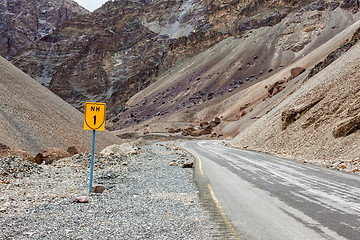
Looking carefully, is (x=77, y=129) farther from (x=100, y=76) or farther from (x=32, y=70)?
(x=32, y=70)

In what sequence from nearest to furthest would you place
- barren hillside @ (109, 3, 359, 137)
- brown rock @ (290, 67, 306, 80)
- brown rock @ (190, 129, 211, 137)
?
brown rock @ (290, 67, 306, 80) < brown rock @ (190, 129, 211, 137) < barren hillside @ (109, 3, 359, 137)

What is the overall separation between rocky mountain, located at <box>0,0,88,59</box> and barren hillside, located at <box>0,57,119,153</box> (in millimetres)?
177588

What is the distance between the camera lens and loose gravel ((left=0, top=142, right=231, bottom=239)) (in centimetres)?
378

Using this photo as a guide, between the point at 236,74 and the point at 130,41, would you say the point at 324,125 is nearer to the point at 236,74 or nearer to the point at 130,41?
the point at 236,74

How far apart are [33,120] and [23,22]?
21099 centimetres

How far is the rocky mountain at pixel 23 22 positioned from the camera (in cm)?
17000

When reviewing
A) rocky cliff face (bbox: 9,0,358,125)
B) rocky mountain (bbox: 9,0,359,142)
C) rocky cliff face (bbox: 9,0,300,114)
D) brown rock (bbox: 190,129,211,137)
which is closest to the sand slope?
rocky mountain (bbox: 9,0,359,142)

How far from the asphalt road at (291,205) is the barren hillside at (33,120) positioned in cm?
894

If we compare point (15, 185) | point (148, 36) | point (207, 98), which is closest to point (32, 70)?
point (148, 36)

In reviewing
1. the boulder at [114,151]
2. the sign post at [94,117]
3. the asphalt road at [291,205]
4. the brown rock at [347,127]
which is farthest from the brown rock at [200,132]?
the sign post at [94,117]

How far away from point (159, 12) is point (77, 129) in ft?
429

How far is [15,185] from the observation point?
21.9ft

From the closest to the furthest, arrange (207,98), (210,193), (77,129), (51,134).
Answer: (210,193) < (51,134) < (77,129) < (207,98)

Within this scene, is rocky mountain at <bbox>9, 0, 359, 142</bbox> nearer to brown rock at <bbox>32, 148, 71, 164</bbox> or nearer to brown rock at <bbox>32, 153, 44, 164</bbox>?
brown rock at <bbox>32, 148, 71, 164</bbox>
